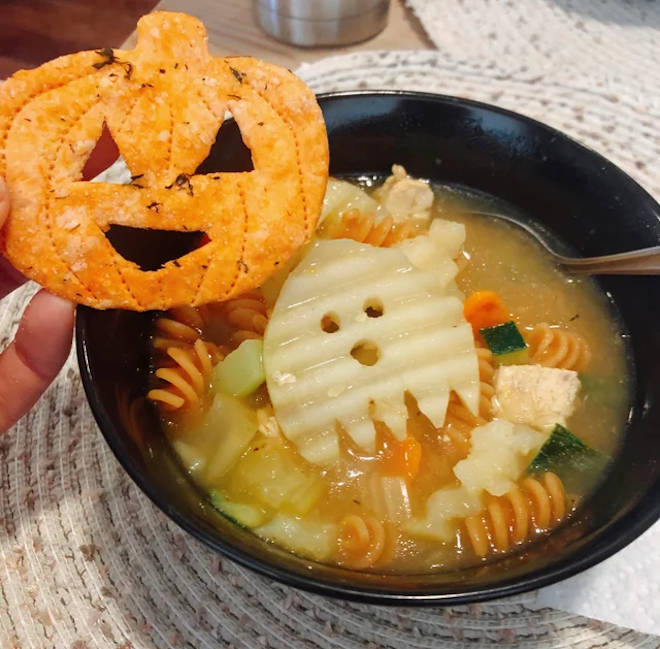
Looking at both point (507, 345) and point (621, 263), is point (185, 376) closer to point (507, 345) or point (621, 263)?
point (507, 345)

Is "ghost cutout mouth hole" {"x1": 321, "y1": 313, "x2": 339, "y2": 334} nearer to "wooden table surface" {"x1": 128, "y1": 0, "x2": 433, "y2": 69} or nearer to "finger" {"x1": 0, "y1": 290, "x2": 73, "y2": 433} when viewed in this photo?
"finger" {"x1": 0, "y1": 290, "x2": 73, "y2": 433}

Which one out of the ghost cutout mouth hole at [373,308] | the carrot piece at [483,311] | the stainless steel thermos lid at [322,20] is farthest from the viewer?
the stainless steel thermos lid at [322,20]

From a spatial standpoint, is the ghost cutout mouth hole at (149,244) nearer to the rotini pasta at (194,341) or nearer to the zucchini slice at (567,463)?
the rotini pasta at (194,341)

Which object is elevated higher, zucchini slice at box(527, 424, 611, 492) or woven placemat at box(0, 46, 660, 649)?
zucchini slice at box(527, 424, 611, 492)

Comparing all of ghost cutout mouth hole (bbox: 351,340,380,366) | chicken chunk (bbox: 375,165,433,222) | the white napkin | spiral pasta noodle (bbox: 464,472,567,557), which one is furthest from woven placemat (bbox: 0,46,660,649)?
chicken chunk (bbox: 375,165,433,222)

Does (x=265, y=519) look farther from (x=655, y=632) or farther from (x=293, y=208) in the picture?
(x=655, y=632)

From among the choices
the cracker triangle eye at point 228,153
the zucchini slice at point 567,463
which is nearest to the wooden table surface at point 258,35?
the cracker triangle eye at point 228,153

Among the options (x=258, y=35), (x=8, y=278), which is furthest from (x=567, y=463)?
(x=258, y=35)

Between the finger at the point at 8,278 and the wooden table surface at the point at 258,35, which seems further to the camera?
the wooden table surface at the point at 258,35
